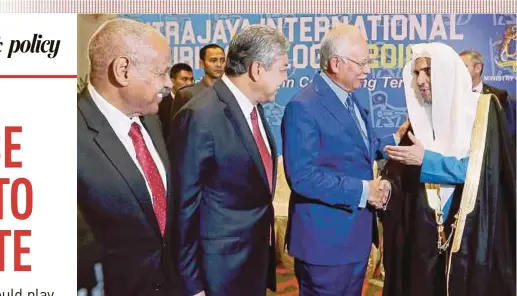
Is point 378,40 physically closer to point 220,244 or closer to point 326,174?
point 326,174

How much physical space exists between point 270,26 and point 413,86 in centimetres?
55

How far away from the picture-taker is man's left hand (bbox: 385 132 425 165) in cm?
260

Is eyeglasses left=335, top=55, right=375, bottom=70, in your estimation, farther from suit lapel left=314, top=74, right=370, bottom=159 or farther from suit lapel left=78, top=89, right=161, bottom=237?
suit lapel left=78, top=89, right=161, bottom=237

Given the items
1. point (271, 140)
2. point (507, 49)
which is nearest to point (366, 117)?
point (271, 140)

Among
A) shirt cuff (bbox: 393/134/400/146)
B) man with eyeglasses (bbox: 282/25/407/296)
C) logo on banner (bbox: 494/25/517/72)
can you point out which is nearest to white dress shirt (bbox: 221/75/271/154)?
man with eyeglasses (bbox: 282/25/407/296)

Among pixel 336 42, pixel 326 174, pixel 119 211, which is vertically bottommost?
pixel 119 211

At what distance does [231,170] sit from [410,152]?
642 mm

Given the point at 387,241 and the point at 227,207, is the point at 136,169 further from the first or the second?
the point at 387,241

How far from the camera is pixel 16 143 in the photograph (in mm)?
2617

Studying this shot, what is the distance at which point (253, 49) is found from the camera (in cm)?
258

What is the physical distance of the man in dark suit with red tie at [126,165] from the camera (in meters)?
2.54

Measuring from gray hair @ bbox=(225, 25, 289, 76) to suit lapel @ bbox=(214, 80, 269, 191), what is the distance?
7 cm

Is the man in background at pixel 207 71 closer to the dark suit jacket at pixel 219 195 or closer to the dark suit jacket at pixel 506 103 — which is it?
the dark suit jacket at pixel 219 195

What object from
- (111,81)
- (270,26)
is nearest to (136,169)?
(111,81)
